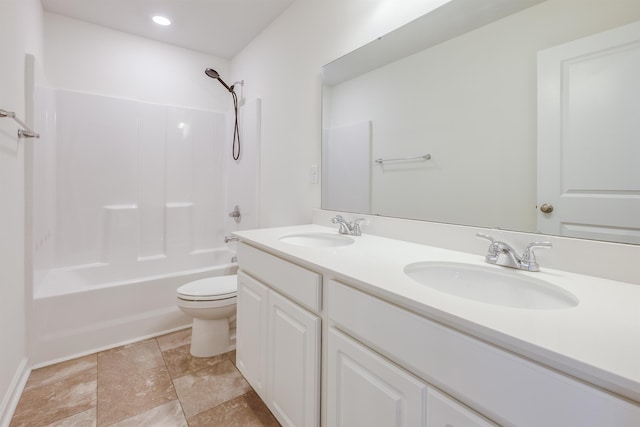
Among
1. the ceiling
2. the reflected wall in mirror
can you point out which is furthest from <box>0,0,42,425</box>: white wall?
the reflected wall in mirror

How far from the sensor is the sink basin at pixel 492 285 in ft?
2.66

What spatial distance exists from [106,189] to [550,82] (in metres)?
3.00

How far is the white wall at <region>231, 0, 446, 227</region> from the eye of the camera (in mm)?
1587

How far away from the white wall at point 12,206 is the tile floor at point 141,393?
0.15 metres

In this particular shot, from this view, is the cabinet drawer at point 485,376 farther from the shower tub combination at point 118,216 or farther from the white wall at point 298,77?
the shower tub combination at point 118,216

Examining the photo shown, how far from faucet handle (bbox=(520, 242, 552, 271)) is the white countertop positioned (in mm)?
26

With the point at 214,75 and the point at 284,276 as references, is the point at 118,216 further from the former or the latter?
the point at 284,276

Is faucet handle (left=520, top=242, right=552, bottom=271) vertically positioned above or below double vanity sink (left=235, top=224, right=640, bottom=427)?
above

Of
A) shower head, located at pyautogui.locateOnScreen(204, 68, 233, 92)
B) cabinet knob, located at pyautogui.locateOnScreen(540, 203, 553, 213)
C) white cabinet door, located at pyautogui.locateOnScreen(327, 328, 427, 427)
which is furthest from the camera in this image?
shower head, located at pyautogui.locateOnScreen(204, 68, 233, 92)

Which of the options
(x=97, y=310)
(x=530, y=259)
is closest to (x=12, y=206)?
(x=97, y=310)

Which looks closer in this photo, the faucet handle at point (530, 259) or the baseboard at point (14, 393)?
the faucet handle at point (530, 259)

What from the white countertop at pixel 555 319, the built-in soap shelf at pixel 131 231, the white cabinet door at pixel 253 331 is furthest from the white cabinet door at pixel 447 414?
the built-in soap shelf at pixel 131 231

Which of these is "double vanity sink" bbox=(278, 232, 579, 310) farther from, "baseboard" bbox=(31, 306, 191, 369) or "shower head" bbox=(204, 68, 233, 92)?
"shower head" bbox=(204, 68, 233, 92)

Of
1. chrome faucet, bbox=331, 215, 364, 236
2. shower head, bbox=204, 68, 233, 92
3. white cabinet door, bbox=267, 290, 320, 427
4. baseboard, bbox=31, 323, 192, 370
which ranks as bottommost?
baseboard, bbox=31, 323, 192, 370
